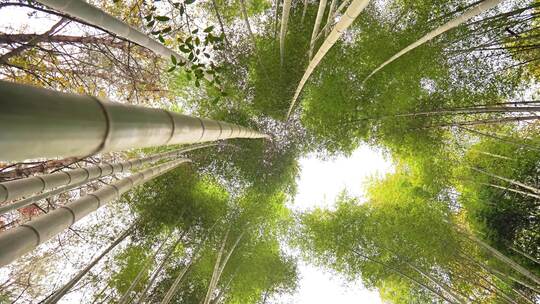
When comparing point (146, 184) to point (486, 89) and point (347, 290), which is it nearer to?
point (347, 290)

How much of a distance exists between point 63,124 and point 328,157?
6570mm

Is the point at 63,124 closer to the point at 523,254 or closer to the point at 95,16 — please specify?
the point at 95,16

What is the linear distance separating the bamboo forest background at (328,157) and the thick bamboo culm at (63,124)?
4.35 meters

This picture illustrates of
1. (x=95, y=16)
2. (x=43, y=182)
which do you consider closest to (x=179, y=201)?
(x=43, y=182)

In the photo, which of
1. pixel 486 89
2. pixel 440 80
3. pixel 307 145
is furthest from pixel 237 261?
pixel 486 89

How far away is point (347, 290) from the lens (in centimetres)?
734

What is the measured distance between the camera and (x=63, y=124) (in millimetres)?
814

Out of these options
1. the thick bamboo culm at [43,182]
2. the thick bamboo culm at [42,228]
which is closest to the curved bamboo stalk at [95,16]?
the thick bamboo culm at [42,228]

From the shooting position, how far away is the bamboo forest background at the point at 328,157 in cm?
566

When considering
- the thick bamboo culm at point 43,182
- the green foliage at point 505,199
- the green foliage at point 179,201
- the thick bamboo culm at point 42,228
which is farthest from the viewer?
the green foliage at point 179,201

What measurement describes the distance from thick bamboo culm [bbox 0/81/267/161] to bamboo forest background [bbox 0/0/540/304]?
4345 mm

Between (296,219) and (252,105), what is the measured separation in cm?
284

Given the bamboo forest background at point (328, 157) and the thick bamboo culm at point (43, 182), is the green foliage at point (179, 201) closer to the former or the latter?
the bamboo forest background at point (328, 157)

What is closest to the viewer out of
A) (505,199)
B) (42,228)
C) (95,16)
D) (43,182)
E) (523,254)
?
(42,228)
